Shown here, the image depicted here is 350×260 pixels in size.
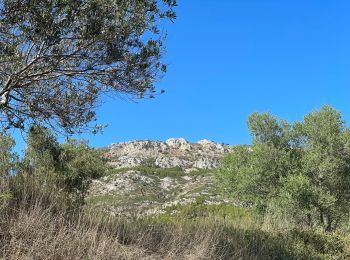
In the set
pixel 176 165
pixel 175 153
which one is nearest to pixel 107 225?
pixel 176 165

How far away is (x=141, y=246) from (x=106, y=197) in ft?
5.79

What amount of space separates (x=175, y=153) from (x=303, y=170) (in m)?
81.0

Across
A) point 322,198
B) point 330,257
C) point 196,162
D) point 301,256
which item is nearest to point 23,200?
point 301,256

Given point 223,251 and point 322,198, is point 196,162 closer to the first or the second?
point 322,198

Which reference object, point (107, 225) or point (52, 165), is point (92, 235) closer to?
point (107, 225)

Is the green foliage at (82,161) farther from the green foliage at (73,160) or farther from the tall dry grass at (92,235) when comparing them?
the tall dry grass at (92,235)

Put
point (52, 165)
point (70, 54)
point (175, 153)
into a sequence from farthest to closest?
point (175, 153) → point (52, 165) → point (70, 54)

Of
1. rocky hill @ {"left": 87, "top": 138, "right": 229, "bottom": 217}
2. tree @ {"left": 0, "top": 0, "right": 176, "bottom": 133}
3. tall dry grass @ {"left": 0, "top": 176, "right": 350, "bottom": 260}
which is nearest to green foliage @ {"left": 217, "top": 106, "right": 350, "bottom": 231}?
tall dry grass @ {"left": 0, "top": 176, "right": 350, "bottom": 260}

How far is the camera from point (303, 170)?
3247 centimetres

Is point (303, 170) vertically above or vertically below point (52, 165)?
above

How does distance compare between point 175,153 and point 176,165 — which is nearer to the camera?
point 176,165

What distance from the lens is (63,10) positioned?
5.66 m

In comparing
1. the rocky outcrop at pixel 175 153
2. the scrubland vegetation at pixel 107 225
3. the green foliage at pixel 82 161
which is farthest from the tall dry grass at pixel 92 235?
the rocky outcrop at pixel 175 153

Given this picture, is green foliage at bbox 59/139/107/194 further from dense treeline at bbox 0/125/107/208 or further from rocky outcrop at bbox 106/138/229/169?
rocky outcrop at bbox 106/138/229/169
